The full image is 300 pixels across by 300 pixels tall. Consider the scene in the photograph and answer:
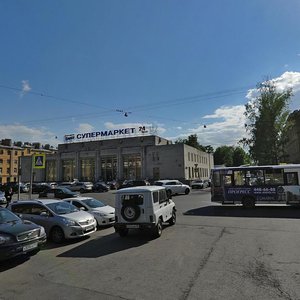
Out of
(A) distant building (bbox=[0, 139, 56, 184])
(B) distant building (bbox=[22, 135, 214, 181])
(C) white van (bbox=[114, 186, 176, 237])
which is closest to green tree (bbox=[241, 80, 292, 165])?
(B) distant building (bbox=[22, 135, 214, 181])

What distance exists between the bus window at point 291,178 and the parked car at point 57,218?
41.4 ft

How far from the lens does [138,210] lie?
11.0 meters

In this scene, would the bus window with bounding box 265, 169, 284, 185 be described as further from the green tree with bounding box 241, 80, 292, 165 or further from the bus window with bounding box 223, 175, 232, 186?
the green tree with bounding box 241, 80, 292, 165

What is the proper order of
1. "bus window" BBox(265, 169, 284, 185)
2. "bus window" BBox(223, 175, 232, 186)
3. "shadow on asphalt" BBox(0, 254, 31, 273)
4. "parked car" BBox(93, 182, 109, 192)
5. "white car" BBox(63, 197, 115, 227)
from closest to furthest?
"shadow on asphalt" BBox(0, 254, 31, 273), "white car" BBox(63, 197, 115, 227), "bus window" BBox(265, 169, 284, 185), "bus window" BBox(223, 175, 232, 186), "parked car" BBox(93, 182, 109, 192)

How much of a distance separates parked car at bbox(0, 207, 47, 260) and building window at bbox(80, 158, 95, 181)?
191ft

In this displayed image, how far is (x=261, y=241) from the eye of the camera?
32.5ft

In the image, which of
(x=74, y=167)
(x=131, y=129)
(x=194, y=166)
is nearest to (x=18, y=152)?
(x=74, y=167)

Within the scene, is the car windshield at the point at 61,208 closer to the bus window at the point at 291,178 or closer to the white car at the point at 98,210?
the white car at the point at 98,210

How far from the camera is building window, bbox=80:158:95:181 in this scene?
66800mm

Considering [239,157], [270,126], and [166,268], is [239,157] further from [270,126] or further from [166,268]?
[166,268]

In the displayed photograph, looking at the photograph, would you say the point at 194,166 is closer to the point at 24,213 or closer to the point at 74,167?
the point at 74,167

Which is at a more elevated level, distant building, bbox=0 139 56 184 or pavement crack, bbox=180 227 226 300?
distant building, bbox=0 139 56 184

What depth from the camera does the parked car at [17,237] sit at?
7527mm

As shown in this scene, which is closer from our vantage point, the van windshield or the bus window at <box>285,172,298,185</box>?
the van windshield
